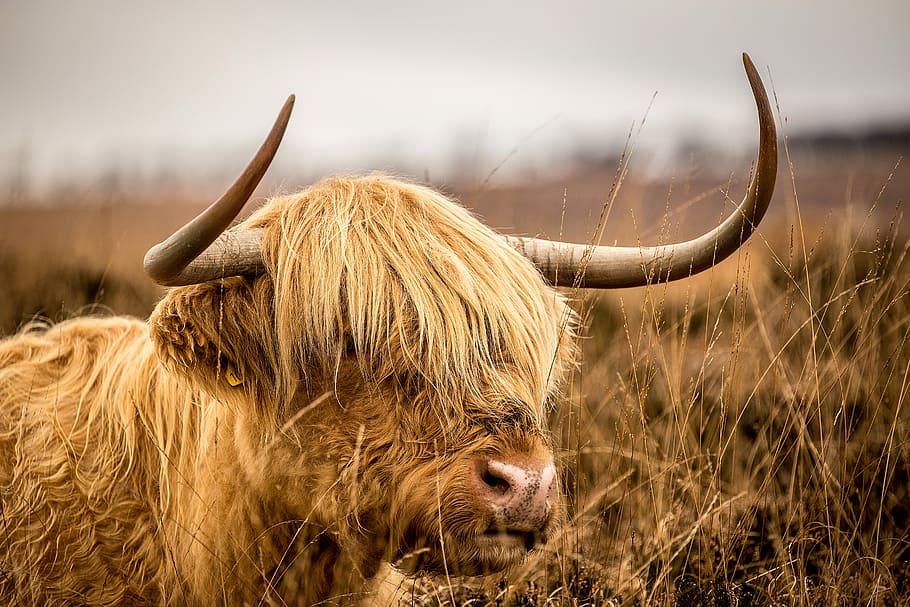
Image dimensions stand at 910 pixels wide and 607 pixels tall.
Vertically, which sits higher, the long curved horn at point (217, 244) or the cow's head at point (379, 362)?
the long curved horn at point (217, 244)

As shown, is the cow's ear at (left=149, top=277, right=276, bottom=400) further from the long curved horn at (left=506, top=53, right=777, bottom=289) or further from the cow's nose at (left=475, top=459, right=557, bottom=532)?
the long curved horn at (left=506, top=53, right=777, bottom=289)

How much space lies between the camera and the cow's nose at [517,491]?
1891 mm

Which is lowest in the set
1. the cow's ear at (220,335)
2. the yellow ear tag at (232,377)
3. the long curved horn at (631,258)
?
the yellow ear tag at (232,377)

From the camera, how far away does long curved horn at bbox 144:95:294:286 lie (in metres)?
1.82

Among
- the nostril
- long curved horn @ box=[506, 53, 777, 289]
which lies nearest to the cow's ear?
the nostril

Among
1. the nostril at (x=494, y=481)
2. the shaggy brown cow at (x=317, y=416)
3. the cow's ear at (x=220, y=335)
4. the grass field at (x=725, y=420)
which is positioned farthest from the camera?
the grass field at (x=725, y=420)

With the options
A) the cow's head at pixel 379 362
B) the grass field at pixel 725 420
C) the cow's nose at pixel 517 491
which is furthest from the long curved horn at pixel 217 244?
the grass field at pixel 725 420

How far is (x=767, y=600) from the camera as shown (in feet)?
9.13

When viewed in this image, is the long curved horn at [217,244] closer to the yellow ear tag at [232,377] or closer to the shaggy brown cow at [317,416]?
the shaggy brown cow at [317,416]

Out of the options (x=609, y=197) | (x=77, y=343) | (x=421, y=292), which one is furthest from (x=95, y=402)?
(x=609, y=197)

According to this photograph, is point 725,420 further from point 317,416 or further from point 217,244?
point 217,244

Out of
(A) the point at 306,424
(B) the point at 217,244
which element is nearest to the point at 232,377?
(A) the point at 306,424

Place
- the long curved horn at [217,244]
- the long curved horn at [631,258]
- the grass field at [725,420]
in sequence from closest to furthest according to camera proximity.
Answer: the long curved horn at [217,244] → the long curved horn at [631,258] → the grass field at [725,420]

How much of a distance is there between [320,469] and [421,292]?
58cm
